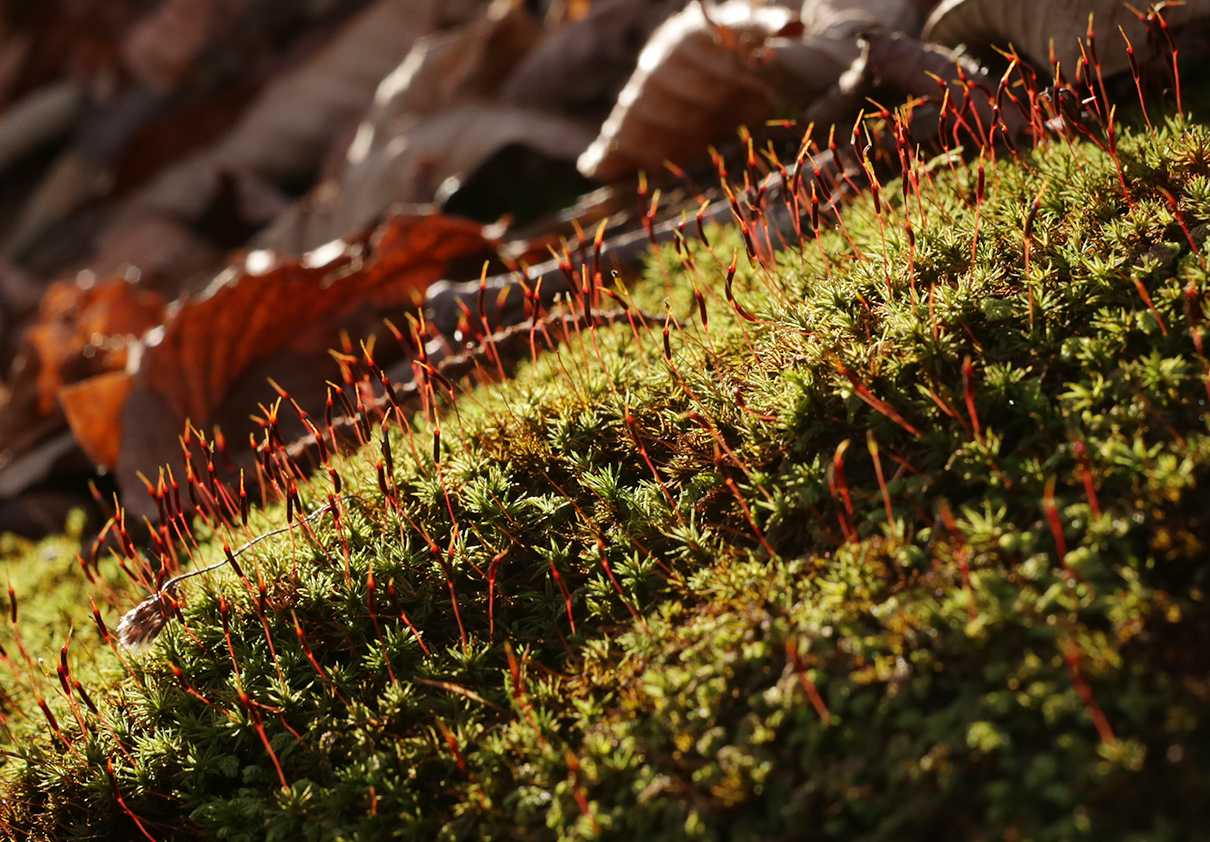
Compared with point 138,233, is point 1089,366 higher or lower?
lower

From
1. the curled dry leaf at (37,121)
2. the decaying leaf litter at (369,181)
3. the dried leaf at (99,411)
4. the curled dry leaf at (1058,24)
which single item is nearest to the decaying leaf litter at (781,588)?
the curled dry leaf at (1058,24)

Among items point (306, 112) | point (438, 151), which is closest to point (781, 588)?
point (438, 151)

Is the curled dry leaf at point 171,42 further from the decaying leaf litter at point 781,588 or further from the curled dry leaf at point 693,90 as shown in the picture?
the decaying leaf litter at point 781,588

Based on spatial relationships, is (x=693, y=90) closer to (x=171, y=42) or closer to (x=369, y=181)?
(x=369, y=181)

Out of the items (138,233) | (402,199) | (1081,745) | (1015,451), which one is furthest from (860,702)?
(138,233)

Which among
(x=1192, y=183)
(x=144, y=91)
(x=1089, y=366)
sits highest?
(x=144, y=91)

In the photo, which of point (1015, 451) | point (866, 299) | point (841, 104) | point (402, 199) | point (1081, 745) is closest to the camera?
point (1081, 745)

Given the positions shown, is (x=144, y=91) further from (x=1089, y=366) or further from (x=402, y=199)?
(x=1089, y=366)

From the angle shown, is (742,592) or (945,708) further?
(742,592)

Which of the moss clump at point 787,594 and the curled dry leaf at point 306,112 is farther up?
the curled dry leaf at point 306,112
